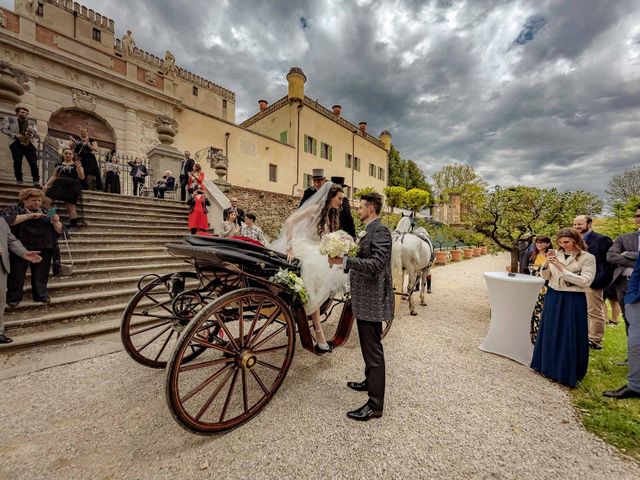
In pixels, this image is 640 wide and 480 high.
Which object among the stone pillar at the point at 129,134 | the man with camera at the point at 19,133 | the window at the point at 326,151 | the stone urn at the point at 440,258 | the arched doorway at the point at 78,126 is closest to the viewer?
the man with camera at the point at 19,133

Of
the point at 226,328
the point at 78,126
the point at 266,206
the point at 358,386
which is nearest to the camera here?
the point at 226,328

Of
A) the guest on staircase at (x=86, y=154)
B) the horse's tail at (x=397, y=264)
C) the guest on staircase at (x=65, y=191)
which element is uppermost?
the guest on staircase at (x=86, y=154)

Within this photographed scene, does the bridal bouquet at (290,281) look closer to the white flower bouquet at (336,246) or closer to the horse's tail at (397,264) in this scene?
the white flower bouquet at (336,246)

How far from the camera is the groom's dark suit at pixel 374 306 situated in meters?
2.18

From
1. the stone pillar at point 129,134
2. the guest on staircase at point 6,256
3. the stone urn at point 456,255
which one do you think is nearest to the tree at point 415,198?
the stone urn at point 456,255

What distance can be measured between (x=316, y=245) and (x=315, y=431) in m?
1.83

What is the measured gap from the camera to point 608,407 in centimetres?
240

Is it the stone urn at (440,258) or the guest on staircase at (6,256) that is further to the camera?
the stone urn at (440,258)

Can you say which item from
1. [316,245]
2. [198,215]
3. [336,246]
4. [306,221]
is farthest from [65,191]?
[336,246]

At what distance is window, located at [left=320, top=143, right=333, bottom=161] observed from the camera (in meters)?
21.7

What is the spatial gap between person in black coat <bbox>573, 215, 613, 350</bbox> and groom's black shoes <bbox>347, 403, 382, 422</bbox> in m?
3.97

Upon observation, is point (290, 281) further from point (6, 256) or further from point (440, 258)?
point (440, 258)

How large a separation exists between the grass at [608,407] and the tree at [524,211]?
2461 mm

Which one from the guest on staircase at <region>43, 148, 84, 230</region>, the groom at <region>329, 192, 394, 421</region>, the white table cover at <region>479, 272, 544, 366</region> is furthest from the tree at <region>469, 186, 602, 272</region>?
the guest on staircase at <region>43, 148, 84, 230</region>
